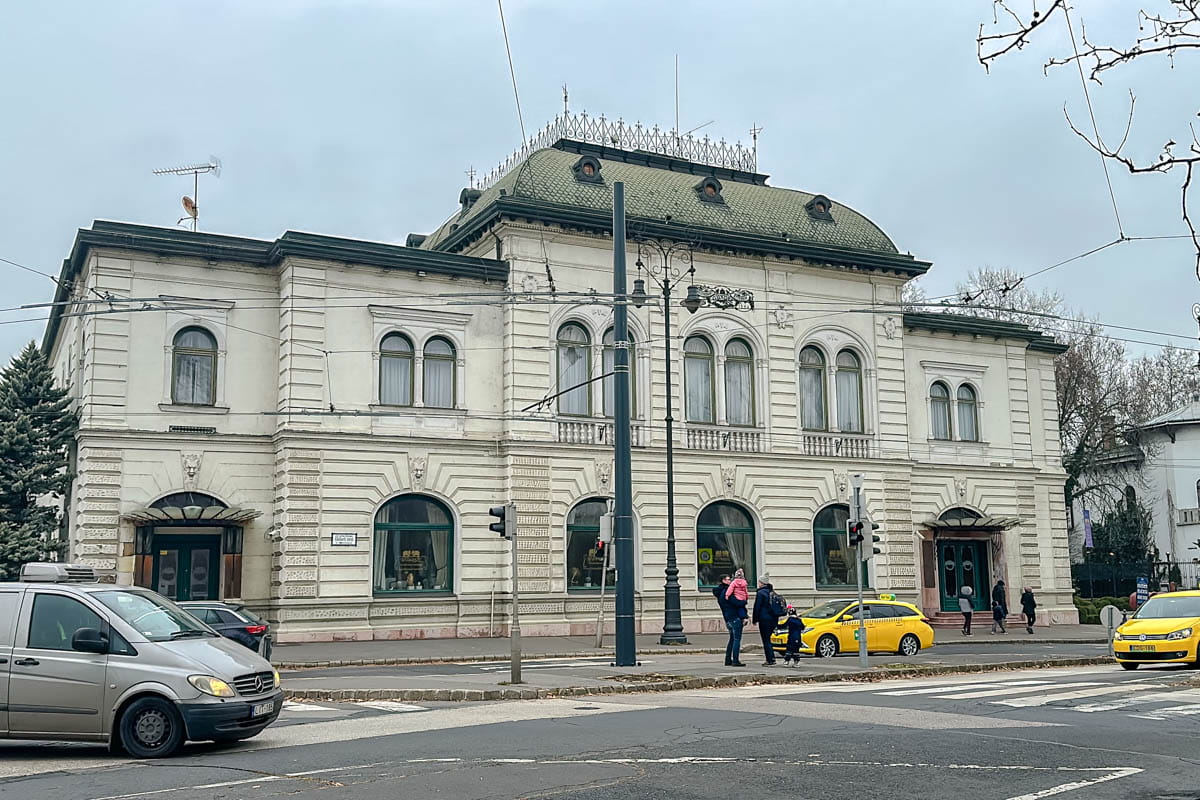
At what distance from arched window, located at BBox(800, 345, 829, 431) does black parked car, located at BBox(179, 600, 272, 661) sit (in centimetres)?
2062

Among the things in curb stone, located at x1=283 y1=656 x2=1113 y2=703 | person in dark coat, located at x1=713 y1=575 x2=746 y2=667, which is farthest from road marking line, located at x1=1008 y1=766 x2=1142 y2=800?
person in dark coat, located at x1=713 y1=575 x2=746 y2=667

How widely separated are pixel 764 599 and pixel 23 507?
68.5 feet

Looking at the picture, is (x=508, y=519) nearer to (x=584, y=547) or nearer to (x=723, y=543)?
(x=584, y=547)

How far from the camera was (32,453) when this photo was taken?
107 feet

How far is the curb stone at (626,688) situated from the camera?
57.1 ft

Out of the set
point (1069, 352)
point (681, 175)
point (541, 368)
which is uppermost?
point (681, 175)

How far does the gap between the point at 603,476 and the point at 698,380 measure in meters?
4.78

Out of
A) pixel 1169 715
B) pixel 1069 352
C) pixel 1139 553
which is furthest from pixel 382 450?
pixel 1139 553

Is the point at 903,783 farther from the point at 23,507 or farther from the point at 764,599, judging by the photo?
the point at 23,507

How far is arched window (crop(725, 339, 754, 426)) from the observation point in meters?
37.7

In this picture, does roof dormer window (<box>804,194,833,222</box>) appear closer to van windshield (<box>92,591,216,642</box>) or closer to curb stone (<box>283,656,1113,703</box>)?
curb stone (<box>283,656,1113,703</box>)

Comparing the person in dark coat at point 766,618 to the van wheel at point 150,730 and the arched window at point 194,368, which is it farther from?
the arched window at point 194,368

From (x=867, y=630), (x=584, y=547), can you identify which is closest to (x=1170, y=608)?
(x=867, y=630)

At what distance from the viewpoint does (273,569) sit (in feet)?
104
